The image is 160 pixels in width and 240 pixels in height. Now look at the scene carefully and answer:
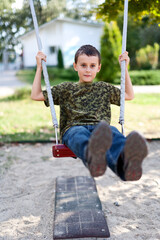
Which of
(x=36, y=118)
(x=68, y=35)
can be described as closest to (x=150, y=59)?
(x=68, y=35)

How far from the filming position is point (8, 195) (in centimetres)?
335

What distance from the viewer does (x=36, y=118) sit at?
7270 mm

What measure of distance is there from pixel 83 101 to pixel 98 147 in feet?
2.60

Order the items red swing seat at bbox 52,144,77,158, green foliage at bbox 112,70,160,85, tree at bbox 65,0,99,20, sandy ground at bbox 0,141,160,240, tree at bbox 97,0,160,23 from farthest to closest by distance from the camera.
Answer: tree at bbox 65,0,99,20
green foliage at bbox 112,70,160,85
tree at bbox 97,0,160,23
sandy ground at bbox 0,141,160,240
red swing seat at bbox 52,144,77,158

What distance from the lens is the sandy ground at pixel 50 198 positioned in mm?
2621

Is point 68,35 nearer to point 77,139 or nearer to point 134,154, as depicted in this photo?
point 77,139

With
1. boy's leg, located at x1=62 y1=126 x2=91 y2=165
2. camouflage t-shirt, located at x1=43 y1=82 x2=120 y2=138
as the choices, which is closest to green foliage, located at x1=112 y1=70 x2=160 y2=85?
camouflage t-shirt, located at x1=43 y1=82 x2=120 y2=138

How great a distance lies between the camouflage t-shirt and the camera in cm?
241

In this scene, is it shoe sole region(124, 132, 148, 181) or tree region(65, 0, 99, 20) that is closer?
shoe sole region(124, 132, 148, 181)

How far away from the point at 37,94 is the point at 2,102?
725 centimetres

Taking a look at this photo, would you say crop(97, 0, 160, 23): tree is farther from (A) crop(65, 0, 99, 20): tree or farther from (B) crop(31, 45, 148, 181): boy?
(A) crop(65, 0, 99, 20): tree

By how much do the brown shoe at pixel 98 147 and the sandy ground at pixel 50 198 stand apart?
103 cm

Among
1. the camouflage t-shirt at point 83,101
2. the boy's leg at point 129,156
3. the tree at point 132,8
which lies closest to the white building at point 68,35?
the tree at point 132,8

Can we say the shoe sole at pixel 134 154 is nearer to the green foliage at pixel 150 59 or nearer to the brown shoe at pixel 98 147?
the brown shoe at pixel 98 147
